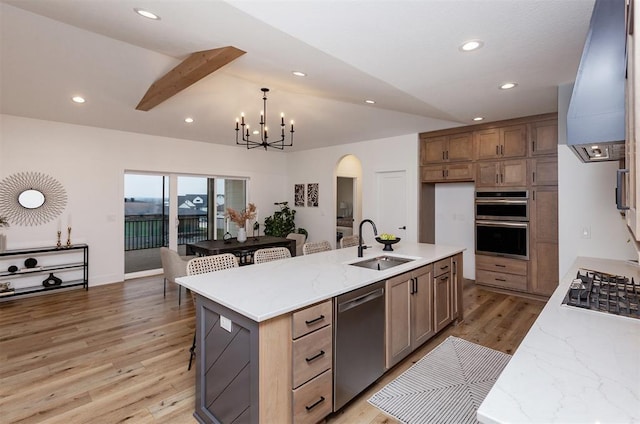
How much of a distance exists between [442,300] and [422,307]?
18.8 inches

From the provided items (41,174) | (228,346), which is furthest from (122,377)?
(41,174)

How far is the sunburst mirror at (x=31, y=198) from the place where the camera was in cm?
450

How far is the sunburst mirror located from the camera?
450cm

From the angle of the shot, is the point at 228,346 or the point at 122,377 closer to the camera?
the point at 228,346

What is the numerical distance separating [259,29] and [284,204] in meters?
5.83

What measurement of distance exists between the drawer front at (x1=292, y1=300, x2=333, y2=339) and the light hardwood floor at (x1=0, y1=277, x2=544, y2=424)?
695mm

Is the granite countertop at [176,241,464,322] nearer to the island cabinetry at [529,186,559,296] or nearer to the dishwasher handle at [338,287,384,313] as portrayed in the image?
the dishwasher handle at [338,287,384,313]

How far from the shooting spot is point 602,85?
1.43 meters

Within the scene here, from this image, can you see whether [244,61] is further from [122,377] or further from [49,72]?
[122,377]

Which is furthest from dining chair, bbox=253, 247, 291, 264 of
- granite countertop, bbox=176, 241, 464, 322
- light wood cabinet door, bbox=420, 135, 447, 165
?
light wood cabinet door, bbox=420, 135, 447, 165

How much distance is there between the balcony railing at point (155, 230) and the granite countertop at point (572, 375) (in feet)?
20.4

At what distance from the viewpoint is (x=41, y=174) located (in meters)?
4.73

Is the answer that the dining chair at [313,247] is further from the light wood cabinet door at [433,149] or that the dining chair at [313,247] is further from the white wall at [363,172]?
the light wood cabinet door at [433,149]

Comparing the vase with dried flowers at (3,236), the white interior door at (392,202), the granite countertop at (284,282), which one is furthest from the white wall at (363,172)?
the vase with dried flowers at (3,236)
